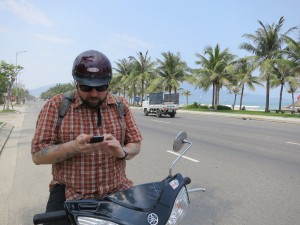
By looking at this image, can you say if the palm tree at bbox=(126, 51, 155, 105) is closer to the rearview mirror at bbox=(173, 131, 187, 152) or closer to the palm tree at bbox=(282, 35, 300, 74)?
the palm tree at bbox=(282, 35, 300, 74)

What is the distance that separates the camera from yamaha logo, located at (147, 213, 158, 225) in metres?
1.69

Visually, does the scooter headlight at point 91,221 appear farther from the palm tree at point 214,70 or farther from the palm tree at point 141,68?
the palm tree at point 141,68

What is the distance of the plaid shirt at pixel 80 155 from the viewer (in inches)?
85.7

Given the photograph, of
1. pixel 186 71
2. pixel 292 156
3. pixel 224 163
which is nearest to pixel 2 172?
pixel 224 163

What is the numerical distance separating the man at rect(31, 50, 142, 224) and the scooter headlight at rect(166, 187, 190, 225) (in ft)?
1.46

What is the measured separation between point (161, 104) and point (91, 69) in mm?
27066

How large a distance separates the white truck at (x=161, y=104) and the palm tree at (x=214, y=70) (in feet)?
46.0

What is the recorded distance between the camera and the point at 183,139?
2.53 m

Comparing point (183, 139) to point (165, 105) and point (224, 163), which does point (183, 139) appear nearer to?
point (224, 163)

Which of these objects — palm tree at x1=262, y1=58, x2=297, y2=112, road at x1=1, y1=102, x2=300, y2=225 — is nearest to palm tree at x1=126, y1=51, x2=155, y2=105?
palm tree at x1=262, y1=58, x2=297, y2=112

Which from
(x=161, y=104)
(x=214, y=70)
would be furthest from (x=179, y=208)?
(x=214, y=70)

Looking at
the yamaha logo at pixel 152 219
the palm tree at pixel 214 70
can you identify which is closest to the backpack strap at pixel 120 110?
the yamaha logo at pixel 152 219

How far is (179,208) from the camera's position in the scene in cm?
194

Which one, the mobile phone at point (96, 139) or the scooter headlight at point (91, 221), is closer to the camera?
the scooter headlight at point (91, 221)
